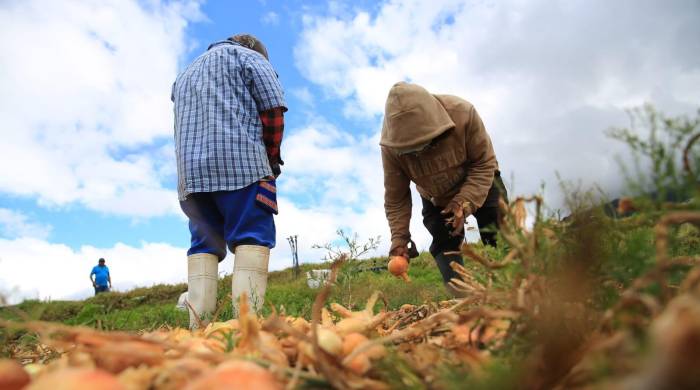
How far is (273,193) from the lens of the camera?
11.3 feet

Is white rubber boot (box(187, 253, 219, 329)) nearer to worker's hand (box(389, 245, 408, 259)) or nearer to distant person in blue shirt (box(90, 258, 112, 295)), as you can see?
worker's hand (box(389, 245, 408, 259))

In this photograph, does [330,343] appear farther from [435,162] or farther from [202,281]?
[435,162]

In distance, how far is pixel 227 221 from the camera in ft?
10.8

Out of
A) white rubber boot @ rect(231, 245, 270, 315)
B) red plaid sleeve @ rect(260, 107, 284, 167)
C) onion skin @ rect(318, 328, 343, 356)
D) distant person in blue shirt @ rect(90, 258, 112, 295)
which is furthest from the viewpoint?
distant person in blue shirt @ rect(90, 258, 112, 295)

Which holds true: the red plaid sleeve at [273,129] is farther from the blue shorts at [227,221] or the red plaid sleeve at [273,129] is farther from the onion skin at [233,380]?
the onion skin at [233,380]

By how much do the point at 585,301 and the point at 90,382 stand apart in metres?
0.72

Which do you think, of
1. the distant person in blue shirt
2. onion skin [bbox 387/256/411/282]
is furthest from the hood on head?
the distant person in blue shirt

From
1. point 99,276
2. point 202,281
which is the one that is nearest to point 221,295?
point 202,281

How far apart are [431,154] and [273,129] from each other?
1.14 m

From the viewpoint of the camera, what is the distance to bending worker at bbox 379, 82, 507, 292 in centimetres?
329

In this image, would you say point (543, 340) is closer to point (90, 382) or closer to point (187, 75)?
point (90, 382)

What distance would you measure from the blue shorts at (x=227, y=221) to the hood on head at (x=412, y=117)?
988 millimetres

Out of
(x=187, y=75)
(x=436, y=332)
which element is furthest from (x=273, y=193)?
(x=436, y=332)

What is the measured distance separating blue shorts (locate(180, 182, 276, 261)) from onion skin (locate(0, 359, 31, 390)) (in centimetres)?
244
